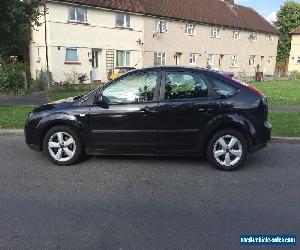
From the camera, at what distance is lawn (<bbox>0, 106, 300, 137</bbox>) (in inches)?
339

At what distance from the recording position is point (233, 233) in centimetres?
388

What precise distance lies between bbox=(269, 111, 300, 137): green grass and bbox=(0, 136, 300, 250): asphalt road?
1.70m

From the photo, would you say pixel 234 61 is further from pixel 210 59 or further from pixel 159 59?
pixel 159 59

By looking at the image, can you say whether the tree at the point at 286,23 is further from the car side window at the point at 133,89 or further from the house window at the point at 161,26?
the car side window at the point at 133,89

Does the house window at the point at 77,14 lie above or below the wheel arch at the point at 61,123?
above

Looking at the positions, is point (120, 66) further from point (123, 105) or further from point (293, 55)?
point (293, 55)

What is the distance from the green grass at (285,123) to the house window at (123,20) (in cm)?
1855

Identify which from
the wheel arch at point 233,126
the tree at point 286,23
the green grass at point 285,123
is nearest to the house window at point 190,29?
the green grass at point 285,123

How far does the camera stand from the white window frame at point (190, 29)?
3403cm

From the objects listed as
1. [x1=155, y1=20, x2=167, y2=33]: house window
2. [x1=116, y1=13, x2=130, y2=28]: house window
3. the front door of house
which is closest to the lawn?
the front door of house

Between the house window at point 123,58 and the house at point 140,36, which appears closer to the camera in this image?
the house at point 140,36

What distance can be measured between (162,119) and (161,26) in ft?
87.3

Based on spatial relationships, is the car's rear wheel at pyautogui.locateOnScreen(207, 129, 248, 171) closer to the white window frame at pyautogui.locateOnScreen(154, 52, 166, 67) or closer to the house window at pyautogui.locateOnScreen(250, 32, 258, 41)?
the white window frame at pyautogui.locateOnScreen(154, 52, 166, 67)

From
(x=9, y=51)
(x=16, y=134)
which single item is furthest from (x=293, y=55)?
(x=16, y=134)
